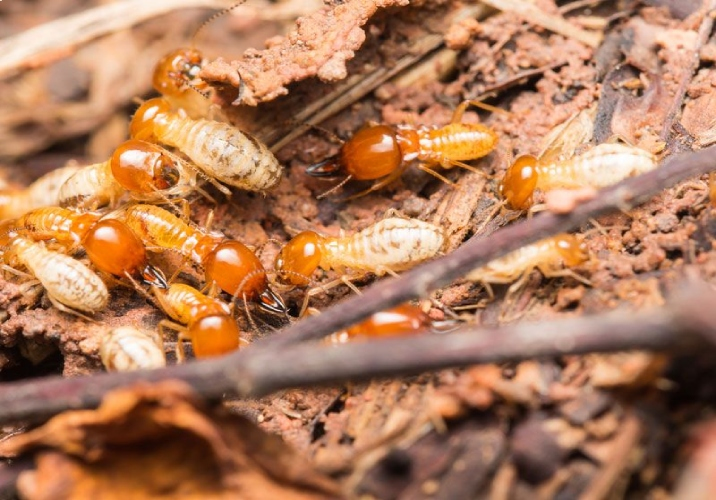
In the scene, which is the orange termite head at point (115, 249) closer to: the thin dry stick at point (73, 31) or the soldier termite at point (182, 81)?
the soldier termite at point (182, 81)

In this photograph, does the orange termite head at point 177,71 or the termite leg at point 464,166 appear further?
the orange termite head at point 177,71

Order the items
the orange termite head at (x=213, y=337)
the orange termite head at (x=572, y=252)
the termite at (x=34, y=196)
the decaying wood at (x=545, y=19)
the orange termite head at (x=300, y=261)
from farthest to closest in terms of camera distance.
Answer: the termite at (x=34, y=196)
the decaying wood at (x=545, y=19)
the orange termite head at (x=300, y=261)
the orange termite head at (x=213, y=337)
the orange termite head at (x=572, y=252)

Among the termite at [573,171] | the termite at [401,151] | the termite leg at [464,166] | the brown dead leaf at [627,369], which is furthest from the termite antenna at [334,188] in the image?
the brown dead leaf at [627,369]

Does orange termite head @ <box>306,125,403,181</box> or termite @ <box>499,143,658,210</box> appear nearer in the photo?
termite @ <box>499,143,658,210</box>

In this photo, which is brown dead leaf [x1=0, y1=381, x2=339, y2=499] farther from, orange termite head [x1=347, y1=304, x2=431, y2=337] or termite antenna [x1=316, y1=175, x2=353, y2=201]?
termite antenna [x1=316, y1=175, x2=353, y2=201]

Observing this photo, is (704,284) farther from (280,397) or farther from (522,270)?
(280,397)

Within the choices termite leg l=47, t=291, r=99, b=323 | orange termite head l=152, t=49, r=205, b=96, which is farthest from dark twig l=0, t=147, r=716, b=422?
orange termite head l=152, t=49, r=205, b=96
